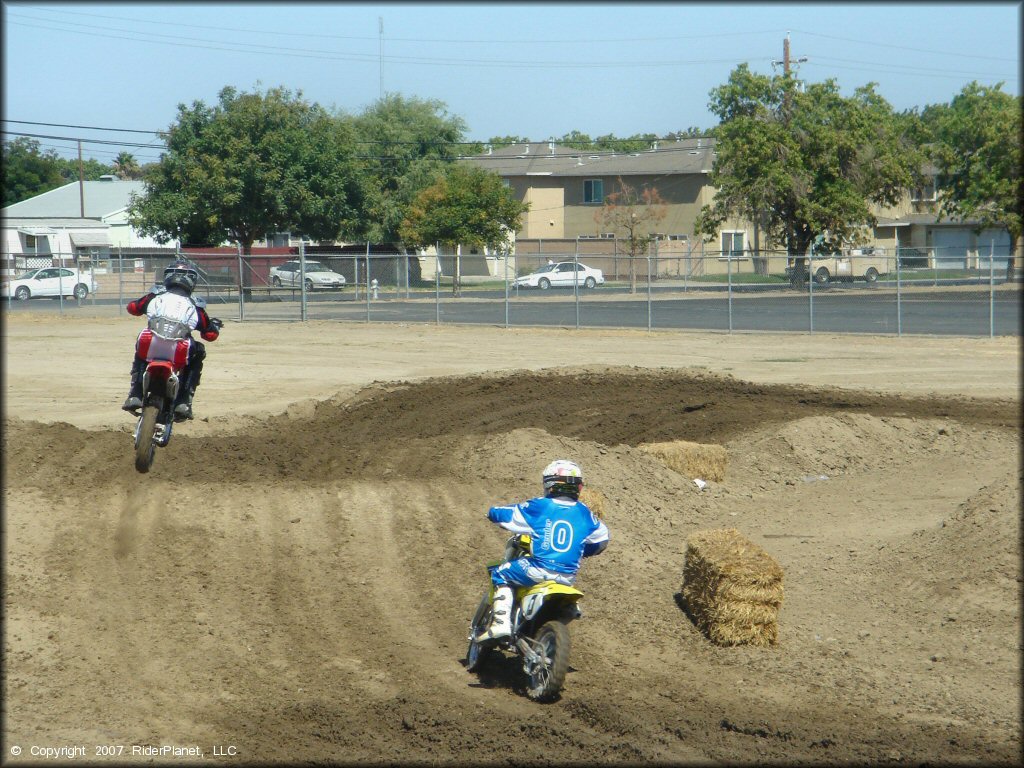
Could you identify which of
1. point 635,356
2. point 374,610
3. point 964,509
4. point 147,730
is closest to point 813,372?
point 635,356

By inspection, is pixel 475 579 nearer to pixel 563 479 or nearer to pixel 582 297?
pixel 563 479

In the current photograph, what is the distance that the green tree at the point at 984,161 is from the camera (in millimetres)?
52625

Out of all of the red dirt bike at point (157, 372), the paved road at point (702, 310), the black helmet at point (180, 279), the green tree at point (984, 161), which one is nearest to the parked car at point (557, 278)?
the paved road at point (702, 310)

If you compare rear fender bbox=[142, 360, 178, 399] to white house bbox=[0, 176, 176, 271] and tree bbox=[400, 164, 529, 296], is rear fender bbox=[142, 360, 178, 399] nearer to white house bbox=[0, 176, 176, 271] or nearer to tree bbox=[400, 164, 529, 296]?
tree bbox=[400, 164, 529, 296]

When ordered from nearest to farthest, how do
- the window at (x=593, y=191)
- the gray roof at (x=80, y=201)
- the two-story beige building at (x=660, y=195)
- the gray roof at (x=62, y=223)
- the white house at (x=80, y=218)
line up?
the white house at (x=80, y=218), the gray roof at (x=62, y=223), the gray roof at (x=80, y=201), the two-story beige building at (x=660, y=195), the window at (x=593, y=191)

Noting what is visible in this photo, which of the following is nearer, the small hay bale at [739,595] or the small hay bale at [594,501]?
the small hay bale at [739,595]

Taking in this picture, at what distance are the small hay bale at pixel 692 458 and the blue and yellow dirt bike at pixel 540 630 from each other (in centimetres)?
655

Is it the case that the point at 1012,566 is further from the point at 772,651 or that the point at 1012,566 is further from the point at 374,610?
the point at 374,610

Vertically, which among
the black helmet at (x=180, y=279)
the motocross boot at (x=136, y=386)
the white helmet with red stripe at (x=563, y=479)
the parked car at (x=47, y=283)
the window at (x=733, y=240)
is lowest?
the white helmet with red stripe at (x=563, y=479)

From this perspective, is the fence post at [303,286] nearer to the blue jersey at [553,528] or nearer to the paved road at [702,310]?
the paved road at [702,310]

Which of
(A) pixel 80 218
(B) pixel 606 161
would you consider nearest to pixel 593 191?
(B) pixel 606 161

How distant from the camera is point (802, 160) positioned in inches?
1918

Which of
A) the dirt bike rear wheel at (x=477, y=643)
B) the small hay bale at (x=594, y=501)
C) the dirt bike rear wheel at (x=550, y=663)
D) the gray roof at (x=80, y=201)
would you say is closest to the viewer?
the dirt bike rear wheel at (x=550, y=663)

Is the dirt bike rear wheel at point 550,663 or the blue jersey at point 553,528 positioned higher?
the blue jersey at point 553,528
